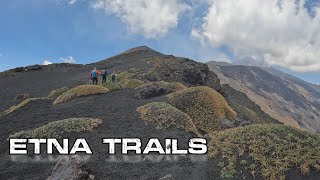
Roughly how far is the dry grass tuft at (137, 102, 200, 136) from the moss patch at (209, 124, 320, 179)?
18.9ft

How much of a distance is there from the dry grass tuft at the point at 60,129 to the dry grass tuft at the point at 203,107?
9.97 meters

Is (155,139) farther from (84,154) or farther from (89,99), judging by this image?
(89,99)

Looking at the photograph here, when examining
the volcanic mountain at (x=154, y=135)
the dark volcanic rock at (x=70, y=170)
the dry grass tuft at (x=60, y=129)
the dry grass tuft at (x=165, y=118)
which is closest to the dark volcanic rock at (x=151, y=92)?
the volcanic mountain at (x=154, y=135)

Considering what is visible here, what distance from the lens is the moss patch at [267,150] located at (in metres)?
17.6

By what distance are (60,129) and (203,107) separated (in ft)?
47.8

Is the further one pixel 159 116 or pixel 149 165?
pixel 159 116

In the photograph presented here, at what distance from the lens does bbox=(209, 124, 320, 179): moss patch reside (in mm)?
17609

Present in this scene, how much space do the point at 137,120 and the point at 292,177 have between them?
46.9ft

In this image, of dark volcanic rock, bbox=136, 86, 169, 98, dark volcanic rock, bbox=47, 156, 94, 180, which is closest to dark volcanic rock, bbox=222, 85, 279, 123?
dark volcanic rock, bbox=136, 86, 169, 98

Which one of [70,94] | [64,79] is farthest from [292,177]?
[64,79]

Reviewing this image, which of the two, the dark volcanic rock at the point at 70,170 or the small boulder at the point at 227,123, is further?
the small boulder at the point at 227,123

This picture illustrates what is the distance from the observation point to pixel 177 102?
3597 centimetres

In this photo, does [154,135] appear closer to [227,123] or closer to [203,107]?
[203,107]

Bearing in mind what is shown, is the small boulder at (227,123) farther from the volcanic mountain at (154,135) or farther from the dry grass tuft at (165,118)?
the dry grass tuft at (165,118)
